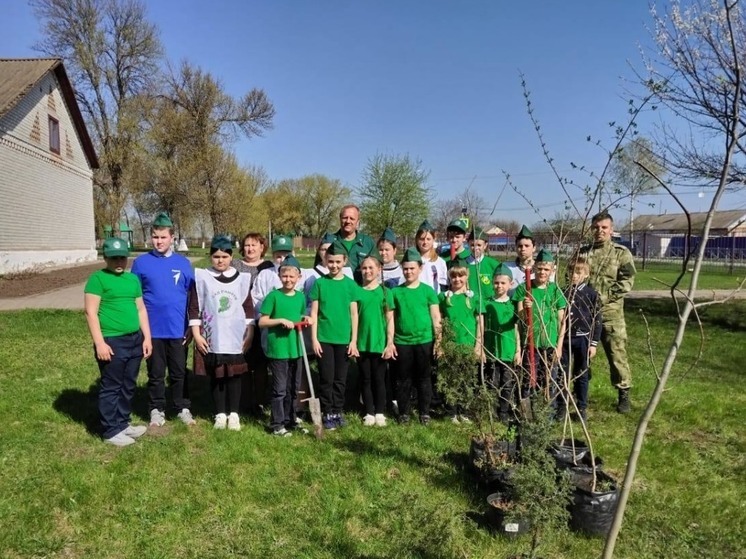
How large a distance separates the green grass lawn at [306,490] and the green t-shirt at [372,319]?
830mm

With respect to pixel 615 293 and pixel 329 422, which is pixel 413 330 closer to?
pixel 329 422

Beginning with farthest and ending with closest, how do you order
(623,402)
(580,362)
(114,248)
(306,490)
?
1. (623,402)
2. (580,362)
3. (114,248)
4. (306,490)

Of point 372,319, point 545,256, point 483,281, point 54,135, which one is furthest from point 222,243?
point 54,135

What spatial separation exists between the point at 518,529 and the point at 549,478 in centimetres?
68

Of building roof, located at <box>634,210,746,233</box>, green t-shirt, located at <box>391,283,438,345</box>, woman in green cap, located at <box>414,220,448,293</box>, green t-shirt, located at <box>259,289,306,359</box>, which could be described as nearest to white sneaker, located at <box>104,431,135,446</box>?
green t-shirt, located at <box>259,289,306,359</box>

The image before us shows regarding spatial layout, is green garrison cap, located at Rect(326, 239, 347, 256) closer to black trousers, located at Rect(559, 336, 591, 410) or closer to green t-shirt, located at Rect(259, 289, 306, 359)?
green t-shirt, located at Rect(259, 289, 306, 359)

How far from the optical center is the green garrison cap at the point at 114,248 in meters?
4.58

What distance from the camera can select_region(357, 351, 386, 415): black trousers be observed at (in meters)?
5.42

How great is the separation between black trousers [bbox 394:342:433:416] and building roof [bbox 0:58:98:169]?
62.4 feet

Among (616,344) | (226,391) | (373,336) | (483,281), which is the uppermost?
(483,281)

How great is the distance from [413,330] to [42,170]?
22583 millimetres

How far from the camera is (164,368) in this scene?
17.4 ft

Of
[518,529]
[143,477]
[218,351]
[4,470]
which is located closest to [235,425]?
[218,351]

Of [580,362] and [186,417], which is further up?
[580,362]
